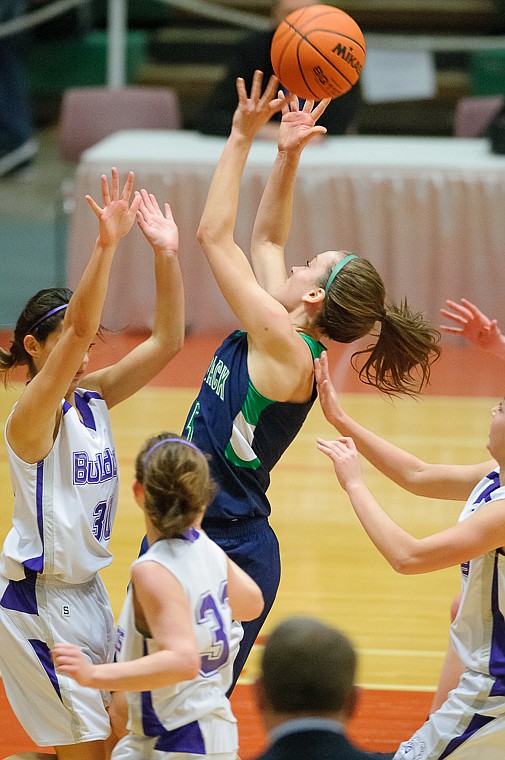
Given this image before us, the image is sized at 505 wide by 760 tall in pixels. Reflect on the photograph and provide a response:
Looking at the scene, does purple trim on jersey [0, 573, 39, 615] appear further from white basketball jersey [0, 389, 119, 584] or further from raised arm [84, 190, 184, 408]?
raised arm [84, 190, 184, 408]

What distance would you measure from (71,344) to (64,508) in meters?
0.45

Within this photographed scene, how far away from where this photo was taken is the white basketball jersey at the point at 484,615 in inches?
122

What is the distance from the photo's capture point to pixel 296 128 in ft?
11.9

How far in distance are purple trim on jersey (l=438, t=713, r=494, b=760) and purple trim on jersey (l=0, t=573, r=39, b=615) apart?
1151 mm

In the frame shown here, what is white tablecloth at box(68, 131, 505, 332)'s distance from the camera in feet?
28.0

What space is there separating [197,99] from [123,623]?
481 inches

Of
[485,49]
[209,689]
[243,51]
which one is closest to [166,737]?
[209,689]

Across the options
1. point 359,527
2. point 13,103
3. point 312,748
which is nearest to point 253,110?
point 312,748

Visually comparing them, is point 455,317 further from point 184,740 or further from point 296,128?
point 184,740

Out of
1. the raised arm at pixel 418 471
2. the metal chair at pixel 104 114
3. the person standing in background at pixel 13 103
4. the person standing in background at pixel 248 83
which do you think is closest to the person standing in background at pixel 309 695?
the raised arm at pixel 418 471

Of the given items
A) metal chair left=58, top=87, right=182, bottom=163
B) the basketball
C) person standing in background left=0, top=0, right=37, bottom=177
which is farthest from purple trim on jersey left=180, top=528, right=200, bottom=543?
person standing in background left=0, top=0, right=37, bottom=177

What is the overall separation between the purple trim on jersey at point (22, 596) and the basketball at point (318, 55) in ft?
5.98

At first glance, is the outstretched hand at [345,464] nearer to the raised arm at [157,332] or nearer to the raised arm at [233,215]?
the raised arm at [233,215]

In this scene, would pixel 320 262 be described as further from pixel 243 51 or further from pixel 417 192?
pixel 243 51
